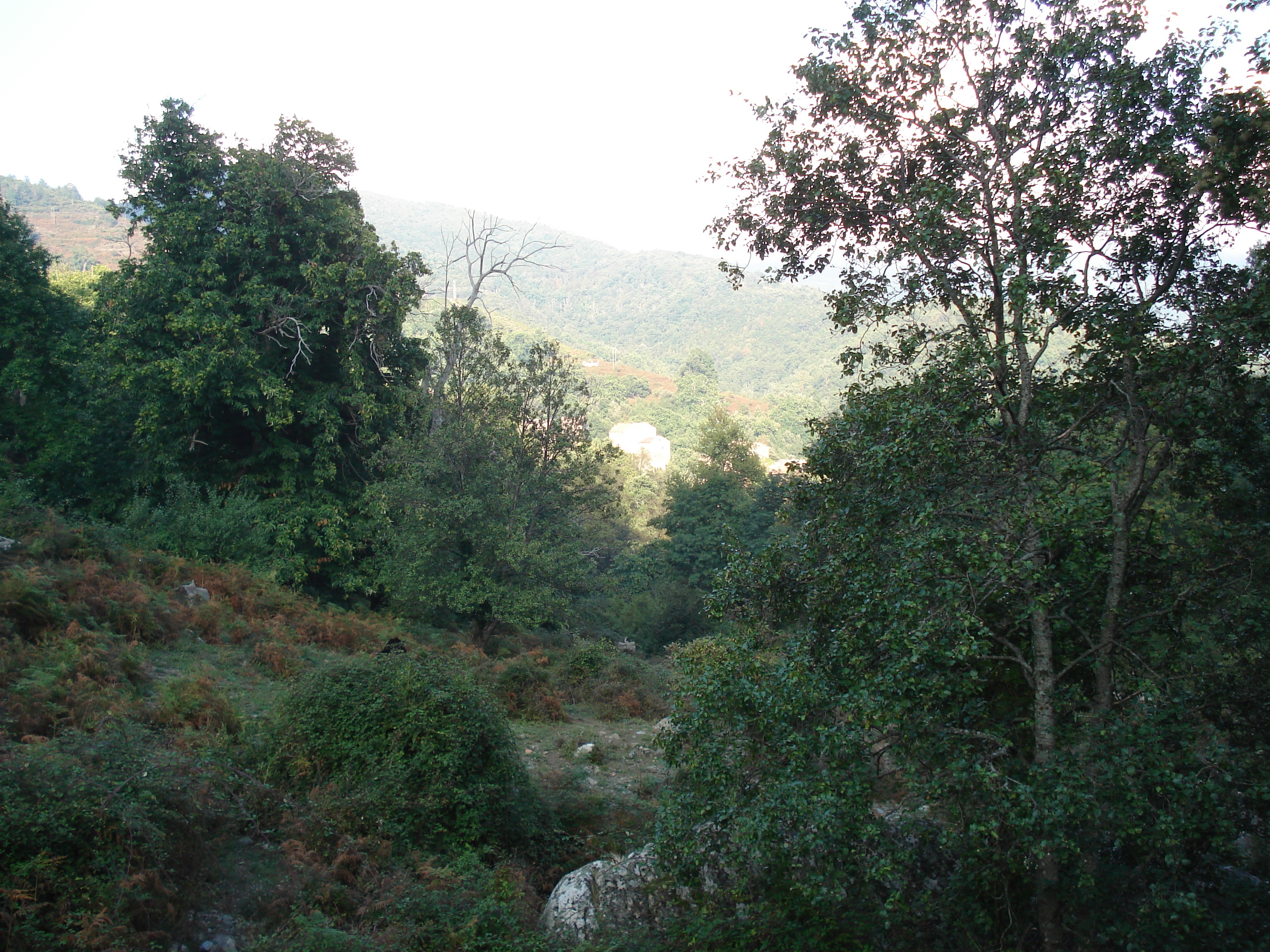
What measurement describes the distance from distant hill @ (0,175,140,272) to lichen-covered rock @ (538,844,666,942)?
84895mm

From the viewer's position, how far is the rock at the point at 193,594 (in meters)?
14.2

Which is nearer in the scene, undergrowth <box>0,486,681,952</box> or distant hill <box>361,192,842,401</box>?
undergrowth <box>0,486,681,952</box>

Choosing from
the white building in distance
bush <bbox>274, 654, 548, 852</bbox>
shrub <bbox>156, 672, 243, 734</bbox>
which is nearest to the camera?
bush <bbox>274, 654, 548, 852</bbox>

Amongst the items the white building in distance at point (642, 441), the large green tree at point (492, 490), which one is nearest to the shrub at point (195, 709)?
the large green tree at point (492, 490)

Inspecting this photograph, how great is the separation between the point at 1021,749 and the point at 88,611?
12.5 meters

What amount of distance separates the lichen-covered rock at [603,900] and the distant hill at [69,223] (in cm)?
8490

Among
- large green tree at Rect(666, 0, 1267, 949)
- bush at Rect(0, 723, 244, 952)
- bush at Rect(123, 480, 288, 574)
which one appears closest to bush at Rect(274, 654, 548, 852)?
bush at Rect(0, 723, 244, 952)

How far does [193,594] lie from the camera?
14516mm

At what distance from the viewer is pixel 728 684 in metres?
6.12

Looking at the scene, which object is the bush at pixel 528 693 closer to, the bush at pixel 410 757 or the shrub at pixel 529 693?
the shrub at pixel 529 693

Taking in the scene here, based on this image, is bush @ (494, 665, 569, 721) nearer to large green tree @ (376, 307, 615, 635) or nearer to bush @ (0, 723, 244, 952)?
large green tree @ (376, 307, 615, 635)

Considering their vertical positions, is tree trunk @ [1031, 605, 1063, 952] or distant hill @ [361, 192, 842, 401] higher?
distant hill @ [361, 192, 842, 401]

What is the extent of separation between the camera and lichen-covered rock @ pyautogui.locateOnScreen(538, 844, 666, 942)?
6898mm

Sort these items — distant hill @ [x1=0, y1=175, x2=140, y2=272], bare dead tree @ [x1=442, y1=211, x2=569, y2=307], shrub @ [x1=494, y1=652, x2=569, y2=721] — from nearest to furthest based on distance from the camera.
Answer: shrub @ [x1=494, y1=652, x2=569, y2=721], bare dead tree @ [x1=442, y1=211, x2=569, y2=307], distant hill @ [x1=0, y1=175, x2=140, y2=272]
